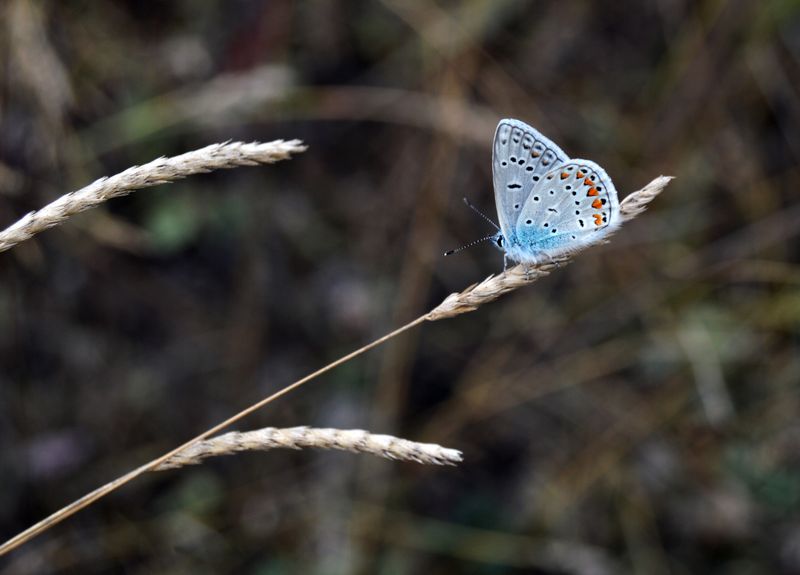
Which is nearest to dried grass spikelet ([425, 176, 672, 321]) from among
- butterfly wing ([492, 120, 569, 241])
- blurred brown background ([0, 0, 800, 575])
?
butterfly wing ([492, 120, 569, 241])

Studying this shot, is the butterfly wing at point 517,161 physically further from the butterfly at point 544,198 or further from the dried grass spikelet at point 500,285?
the dried grass spikelet at point 500,285

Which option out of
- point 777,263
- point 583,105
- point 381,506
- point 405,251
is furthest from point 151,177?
point 583,105

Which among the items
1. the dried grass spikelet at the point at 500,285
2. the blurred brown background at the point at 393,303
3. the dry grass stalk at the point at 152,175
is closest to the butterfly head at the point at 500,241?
the dried grass spikelet at the point at 500,285

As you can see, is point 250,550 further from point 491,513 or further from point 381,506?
point 491,513

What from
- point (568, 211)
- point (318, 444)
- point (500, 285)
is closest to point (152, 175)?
point (318, 444)

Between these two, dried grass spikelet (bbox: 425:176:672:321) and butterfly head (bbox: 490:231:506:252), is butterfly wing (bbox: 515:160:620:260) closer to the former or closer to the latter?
butterfly head (bbox: 490:231:506:252)
